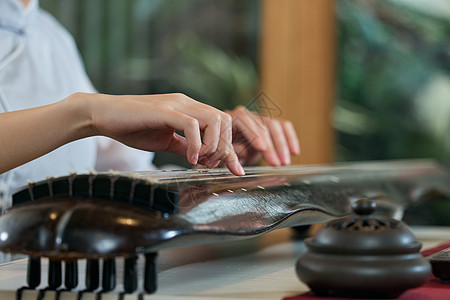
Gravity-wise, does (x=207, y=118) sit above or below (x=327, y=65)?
below

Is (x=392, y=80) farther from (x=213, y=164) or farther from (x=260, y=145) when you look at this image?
(x=213, y=164)

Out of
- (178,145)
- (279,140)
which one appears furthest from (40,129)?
(279,140)

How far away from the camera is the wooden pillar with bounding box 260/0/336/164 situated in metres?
3.29

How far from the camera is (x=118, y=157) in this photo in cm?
151

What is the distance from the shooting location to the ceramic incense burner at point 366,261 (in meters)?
0.54

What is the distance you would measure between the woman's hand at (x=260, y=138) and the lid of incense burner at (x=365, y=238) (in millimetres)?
383

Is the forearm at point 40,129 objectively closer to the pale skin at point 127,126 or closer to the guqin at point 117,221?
the pale skin at point 127,126

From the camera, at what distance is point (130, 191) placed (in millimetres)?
593

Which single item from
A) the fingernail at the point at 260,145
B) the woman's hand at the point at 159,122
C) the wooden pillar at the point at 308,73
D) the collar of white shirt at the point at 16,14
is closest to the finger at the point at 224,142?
the woman's hand at the point at 159,122

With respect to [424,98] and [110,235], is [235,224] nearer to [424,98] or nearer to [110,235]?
[110,235]

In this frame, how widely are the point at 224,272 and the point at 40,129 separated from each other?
10.4 inches

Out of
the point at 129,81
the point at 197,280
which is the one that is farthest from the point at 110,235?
the point at 129,81

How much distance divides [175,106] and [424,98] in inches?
105

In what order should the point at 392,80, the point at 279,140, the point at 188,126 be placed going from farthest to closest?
the point at 392,80, the point at 279,140, the point at 188,126
